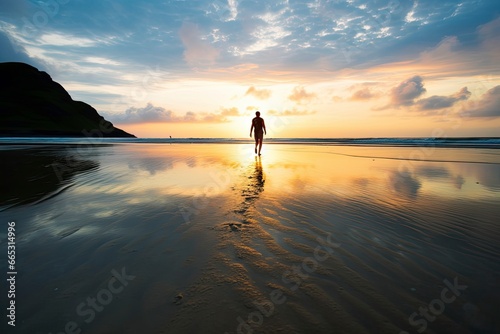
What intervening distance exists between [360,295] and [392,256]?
4.01 ft

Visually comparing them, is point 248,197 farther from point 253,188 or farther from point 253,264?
point 253,264

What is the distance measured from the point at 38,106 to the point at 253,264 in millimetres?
170534

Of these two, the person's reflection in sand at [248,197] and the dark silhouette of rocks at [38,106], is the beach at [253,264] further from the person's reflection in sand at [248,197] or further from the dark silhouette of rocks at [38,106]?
the dark silhouette of rocks at [38,106]

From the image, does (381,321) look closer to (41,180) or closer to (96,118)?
(41,180)

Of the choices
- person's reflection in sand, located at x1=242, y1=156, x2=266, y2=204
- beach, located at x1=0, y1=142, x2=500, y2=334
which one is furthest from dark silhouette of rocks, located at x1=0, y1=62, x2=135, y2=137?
beach, located at x1=0, y1=142, x2=500, y2=334

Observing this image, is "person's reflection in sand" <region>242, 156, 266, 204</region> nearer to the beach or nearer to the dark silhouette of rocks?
the beach

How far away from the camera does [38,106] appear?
126688 mm

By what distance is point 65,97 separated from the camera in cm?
16125

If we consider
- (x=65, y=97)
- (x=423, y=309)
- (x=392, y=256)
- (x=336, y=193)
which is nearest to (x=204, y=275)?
(x=423, y=309)

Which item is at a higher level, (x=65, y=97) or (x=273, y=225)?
(x=65, y=97)

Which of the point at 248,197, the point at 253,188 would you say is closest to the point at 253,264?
the point at 248,197

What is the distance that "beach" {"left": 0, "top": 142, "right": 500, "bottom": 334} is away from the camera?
221 cm

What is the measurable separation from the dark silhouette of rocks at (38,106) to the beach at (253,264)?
360 ft

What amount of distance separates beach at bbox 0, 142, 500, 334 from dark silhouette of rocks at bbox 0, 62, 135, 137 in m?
110
